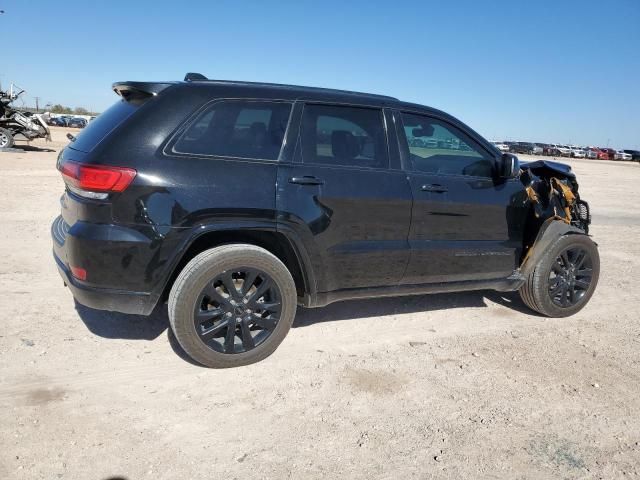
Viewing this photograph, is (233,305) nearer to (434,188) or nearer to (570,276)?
(434,188)

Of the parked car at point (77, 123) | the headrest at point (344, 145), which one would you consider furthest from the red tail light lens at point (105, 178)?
the parked car at point (77, 123)

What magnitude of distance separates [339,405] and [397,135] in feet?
6.68

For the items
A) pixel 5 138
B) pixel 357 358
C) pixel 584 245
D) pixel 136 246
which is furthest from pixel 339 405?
pixel 5 138

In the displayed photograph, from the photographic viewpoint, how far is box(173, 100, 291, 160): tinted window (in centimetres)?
329

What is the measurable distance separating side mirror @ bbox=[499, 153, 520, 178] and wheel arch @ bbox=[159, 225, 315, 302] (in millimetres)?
1854

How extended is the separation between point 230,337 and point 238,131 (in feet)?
4.48

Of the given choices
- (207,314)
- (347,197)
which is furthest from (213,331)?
(347,197)

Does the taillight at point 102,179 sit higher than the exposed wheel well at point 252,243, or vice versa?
the taillight at point 102,179

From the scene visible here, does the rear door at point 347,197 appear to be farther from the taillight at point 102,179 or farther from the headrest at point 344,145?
the taillight at point 102,179

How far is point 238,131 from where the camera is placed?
344cm

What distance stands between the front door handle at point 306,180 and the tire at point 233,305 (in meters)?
0.51

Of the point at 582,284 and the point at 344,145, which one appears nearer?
the point at 344,145

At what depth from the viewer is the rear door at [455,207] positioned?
4.00 meters

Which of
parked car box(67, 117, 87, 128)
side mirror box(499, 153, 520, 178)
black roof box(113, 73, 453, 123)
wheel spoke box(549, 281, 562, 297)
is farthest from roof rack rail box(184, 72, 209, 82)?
parked car box(67, 117, 87, 128)
